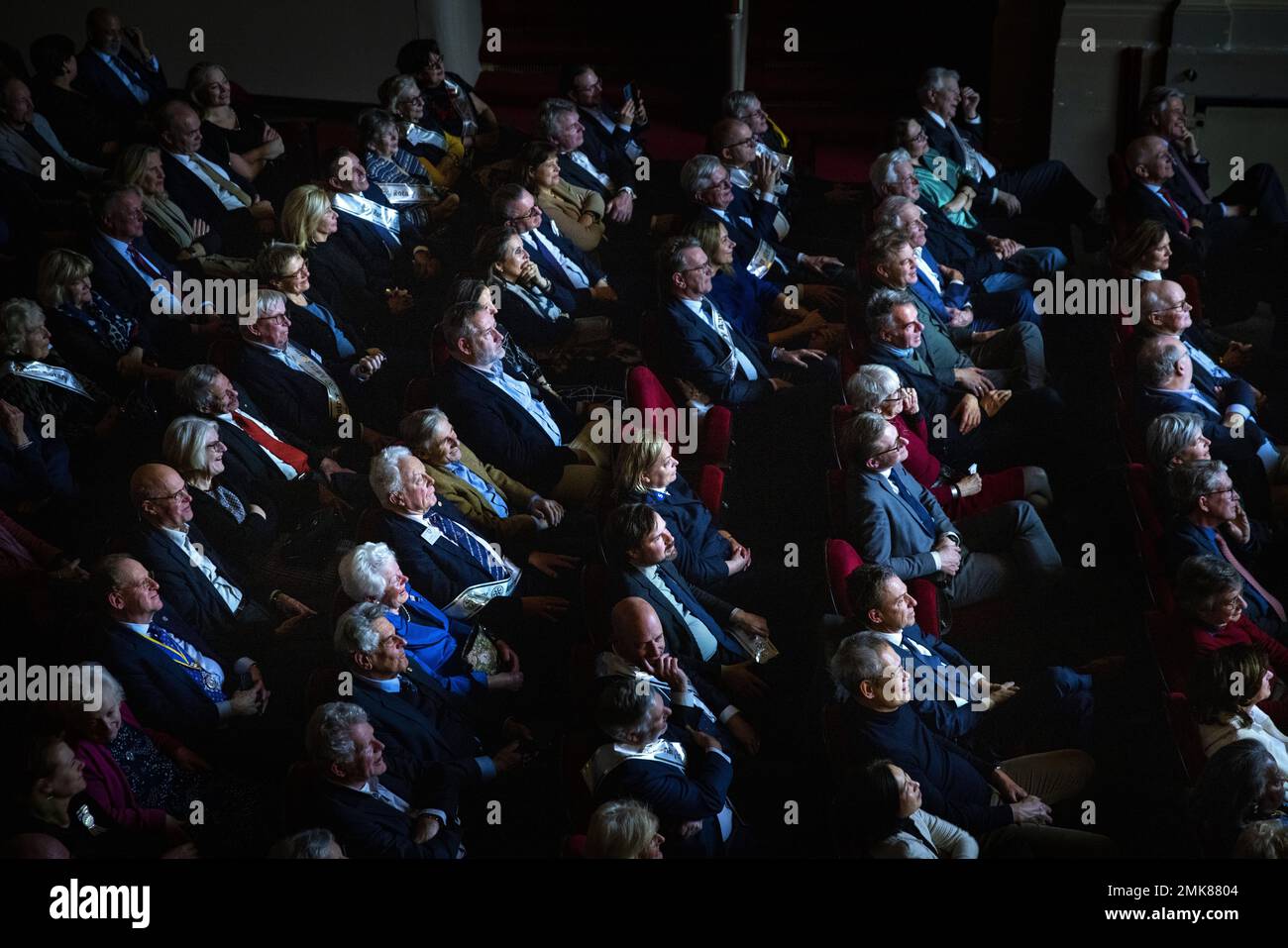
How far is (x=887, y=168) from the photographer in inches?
289

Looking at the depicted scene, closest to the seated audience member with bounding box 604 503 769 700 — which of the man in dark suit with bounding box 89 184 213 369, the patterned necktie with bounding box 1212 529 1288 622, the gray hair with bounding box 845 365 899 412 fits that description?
the gray hair with bounding box 845 365 899 412

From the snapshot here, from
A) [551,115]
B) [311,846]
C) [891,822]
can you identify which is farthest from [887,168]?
[311,846]

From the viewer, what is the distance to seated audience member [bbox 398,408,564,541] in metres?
5.94

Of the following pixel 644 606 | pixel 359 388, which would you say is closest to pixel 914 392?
pixel 644 606

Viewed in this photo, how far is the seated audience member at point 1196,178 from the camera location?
25.3 ft

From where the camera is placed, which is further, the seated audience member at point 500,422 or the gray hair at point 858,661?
the seated audience member at point 500,422

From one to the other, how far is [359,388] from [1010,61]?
145 inches

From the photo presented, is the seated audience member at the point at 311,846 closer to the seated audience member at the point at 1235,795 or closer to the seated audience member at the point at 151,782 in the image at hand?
the seated audience member at the point at 151,782

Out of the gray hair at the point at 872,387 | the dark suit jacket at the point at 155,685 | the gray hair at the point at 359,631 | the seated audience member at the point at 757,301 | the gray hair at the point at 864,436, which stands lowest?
the dark suit jacket at the point at 155,685

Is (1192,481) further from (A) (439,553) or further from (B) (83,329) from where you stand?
(B) (83,329)

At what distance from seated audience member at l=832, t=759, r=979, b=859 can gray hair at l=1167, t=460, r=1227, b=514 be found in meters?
1.35

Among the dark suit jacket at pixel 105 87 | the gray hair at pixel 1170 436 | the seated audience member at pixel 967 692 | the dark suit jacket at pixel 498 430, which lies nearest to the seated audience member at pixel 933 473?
the gray hair at pixel 1170 436

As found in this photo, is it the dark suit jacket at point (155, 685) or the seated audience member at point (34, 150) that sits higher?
the seated audience member at point (34, 150)

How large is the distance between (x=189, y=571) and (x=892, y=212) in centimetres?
284
